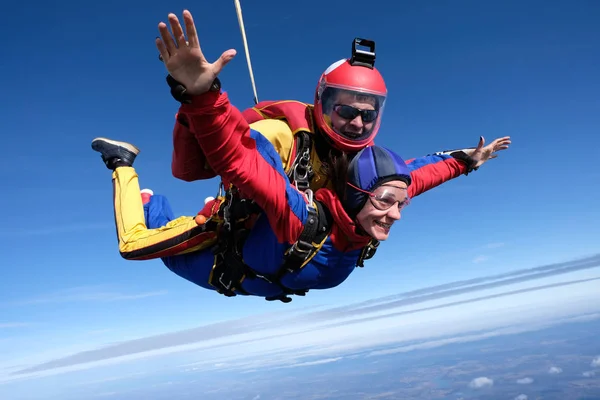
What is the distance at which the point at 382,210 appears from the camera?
3.21m

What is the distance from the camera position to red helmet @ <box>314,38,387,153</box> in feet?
11.3

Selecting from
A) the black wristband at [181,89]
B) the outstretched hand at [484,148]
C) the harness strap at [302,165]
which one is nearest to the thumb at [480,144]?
the outstretched hand at [484,148]

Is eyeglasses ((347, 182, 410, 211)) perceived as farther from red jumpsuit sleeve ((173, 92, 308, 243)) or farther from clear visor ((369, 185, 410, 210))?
red jumpsuit sleeve ((173, 92, 308, 243))

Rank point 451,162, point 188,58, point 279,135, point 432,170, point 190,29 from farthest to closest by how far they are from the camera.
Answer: point 451,162
point 432,170
point 279,135
point 188,58
point 190,29

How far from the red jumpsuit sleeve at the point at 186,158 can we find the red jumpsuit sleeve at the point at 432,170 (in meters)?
1.75

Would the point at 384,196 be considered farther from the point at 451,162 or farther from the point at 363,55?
the point at 451,162

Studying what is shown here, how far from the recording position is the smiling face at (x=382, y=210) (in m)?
3.20

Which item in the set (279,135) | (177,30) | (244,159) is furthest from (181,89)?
(279,135)

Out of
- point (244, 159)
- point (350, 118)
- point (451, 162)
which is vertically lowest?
point (244, 159)

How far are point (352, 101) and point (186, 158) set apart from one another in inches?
48.1

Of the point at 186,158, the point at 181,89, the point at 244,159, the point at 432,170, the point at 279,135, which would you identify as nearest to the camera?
the point at 181,89

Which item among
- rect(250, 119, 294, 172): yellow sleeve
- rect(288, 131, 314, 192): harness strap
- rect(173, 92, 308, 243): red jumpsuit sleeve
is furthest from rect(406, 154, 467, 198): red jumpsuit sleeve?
rect(173, 92, 308, 243): red jumpsuit sleeve

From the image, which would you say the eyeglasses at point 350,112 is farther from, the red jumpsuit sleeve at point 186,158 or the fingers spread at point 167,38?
the fingers spread at point 167,38

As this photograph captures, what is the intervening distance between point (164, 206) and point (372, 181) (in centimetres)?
226
